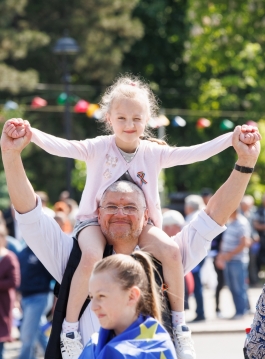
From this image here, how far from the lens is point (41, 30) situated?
114ft

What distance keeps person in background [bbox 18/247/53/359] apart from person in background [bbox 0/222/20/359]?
43 cm

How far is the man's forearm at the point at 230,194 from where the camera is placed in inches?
183

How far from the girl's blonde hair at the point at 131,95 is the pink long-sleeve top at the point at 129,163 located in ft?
0.56

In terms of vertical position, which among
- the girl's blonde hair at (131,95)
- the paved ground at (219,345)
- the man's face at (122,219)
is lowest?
the paved ground at (219,345)

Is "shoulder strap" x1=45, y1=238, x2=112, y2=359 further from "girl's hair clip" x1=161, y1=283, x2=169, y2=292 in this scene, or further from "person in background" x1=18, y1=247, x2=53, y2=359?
"person in background" x1=18, y1=247, x2=53, y2=359

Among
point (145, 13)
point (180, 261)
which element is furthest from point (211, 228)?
point (145, 13)

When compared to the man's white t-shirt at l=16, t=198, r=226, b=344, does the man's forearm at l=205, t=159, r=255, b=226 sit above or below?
above

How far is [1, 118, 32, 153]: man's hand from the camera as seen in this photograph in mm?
4418

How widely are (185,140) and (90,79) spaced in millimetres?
4571

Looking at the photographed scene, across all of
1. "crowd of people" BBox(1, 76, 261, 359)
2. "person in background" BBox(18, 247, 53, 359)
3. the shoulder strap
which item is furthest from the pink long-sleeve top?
"person in background" BBox(18, 247, 53, 359)

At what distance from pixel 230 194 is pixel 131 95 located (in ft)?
2.45

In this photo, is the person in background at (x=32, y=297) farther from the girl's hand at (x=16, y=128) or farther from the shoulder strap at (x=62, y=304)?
the girl's hand at (x=16, y=128)

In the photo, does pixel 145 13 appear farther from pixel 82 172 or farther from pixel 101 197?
pixel 101 197

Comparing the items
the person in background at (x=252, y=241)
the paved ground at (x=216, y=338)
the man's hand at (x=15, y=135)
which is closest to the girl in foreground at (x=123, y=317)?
the man's hand at (x=15, y=135)
